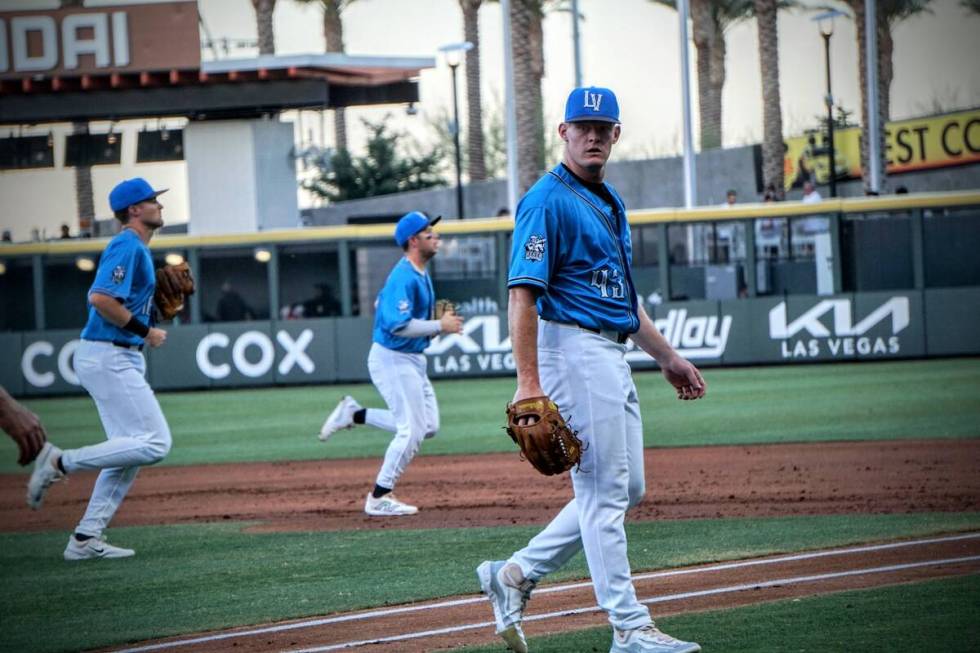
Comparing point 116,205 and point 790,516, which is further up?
point 116,205

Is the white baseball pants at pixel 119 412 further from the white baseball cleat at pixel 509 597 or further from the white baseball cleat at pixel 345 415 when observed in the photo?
the white baseball cleat at pixel 509 597

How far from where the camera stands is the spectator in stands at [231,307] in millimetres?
29344

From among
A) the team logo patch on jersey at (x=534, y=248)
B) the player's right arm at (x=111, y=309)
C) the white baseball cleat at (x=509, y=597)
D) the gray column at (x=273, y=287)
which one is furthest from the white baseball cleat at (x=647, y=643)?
the gray column at (x=273, y=287)

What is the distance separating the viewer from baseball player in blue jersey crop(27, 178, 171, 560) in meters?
9.23

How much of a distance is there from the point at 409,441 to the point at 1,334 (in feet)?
68.3

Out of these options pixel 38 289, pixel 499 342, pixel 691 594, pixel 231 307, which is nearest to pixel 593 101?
pixel 691 594

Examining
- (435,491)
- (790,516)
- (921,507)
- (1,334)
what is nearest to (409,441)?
(435,491)

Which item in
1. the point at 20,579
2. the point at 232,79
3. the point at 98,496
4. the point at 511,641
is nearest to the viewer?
the point at 511,641

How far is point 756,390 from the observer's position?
22.5 m

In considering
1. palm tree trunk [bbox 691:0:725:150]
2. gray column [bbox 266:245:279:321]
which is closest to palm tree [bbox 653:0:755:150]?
palm tree trunk [bbox 691:0:725:150]

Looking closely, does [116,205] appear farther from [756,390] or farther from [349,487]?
[756,390]

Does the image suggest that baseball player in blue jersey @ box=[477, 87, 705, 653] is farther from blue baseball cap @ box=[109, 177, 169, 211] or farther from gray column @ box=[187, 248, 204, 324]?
gray column @ box=[187, 248, 204, 324]

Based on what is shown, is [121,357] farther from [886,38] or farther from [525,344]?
[886,38]

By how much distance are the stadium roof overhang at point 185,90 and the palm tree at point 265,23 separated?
11659mm
